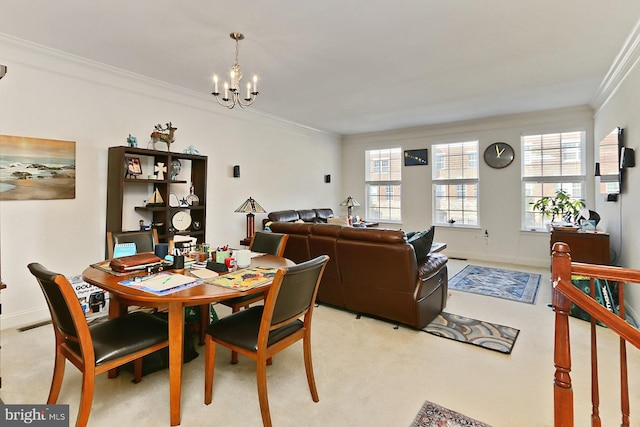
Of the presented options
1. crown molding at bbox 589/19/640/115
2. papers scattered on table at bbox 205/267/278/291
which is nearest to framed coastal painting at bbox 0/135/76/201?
papers scattered on table at bbox 205/267/278/291

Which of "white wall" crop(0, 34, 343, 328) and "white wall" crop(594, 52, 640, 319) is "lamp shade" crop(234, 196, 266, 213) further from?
"white wall" crop(594, 52, 640, 319)

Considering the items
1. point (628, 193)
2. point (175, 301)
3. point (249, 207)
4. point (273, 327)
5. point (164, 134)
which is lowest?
point (273, 327)

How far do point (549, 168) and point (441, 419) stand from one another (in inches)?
209

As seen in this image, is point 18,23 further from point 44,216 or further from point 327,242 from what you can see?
point 327,242

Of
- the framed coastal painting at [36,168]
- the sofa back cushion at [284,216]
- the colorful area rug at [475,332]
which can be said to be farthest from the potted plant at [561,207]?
the framed coastal painting at [36,168]

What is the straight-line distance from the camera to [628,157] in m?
3.11

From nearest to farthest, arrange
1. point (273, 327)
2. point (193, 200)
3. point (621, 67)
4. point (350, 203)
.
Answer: point (273, 327), point (621, 67), point (193, 200), point (350, 203)

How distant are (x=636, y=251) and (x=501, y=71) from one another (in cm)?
228

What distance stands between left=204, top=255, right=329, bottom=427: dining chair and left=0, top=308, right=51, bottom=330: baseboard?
8.03 ft

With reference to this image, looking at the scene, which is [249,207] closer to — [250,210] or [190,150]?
[250,210]

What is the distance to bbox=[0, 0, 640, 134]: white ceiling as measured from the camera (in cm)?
247

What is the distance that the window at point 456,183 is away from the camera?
630cm

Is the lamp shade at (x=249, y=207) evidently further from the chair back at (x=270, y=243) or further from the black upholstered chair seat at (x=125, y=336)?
the black upholstered chair seat at (x=125, y=336)

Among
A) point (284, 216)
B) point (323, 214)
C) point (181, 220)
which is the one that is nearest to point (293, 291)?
point (181, 220)
